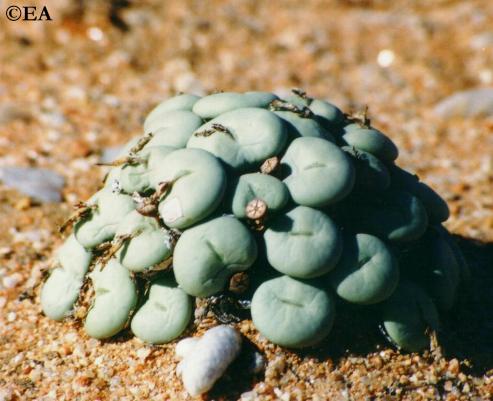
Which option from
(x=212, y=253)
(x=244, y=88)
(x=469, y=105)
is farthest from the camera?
(x=244, y=88)

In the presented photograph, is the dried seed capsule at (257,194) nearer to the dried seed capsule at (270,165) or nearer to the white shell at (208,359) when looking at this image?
the dried seed capsule at (270,165)

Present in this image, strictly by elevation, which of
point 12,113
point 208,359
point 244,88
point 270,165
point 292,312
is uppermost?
point 270,165

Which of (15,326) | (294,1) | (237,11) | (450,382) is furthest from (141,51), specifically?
(450,382)

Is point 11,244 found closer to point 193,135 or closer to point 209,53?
point 193,135

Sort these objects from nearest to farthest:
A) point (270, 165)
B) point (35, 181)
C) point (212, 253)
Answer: point (212, 253) → point (270, 165) → point (35, 181)

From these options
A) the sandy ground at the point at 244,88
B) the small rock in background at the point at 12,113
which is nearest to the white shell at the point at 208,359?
the sandy ground at the point at 244,88

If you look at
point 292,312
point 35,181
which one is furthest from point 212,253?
point 35,181

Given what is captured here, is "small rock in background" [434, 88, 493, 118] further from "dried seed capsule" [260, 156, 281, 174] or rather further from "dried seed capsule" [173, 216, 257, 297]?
"dried seed capsule" [173, 216, 257, 297]

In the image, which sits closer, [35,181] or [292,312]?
[292,312]

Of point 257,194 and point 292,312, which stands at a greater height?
point 257,194

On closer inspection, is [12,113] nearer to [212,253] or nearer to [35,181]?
[35,181]
